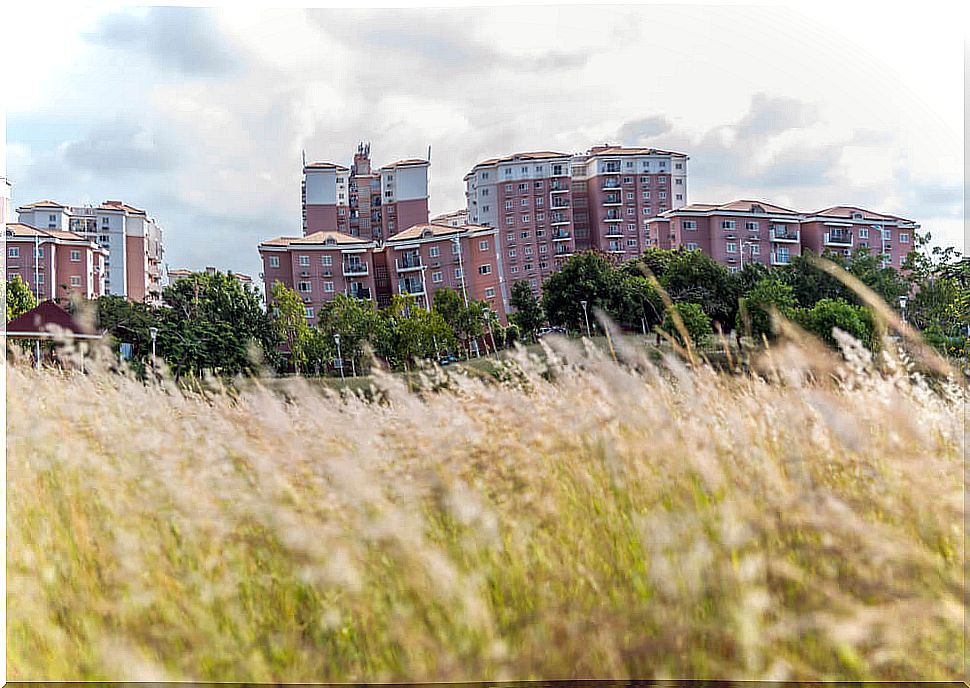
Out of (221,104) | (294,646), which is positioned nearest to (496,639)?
(294,646)

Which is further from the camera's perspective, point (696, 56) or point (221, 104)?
point (221, 104)

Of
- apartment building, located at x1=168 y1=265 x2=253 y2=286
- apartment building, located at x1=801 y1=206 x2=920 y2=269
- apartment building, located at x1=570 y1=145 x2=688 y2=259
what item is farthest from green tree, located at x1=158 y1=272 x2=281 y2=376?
apartment building, located at x1=801 y1=206 x2=920 y2=269

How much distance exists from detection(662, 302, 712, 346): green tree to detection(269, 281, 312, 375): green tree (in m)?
1.73

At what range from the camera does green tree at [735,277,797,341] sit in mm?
3475

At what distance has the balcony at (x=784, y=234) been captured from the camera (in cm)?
388

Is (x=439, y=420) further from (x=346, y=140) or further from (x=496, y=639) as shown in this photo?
(x=346, y=140)

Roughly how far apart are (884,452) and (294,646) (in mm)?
1316

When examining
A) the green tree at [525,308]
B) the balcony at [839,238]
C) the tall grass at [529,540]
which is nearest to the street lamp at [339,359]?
the green tree at [525,308]

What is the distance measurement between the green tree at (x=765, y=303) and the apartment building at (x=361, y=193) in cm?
166

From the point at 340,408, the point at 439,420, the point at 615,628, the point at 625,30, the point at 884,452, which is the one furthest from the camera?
the point at 625,30

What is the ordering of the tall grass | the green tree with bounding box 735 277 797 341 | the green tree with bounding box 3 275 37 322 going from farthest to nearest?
1. the green tree with bounding box 735 277 797 341
2. the green tree with bounding box 3 275 37 322
3. the tall grass

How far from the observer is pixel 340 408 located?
2.61m

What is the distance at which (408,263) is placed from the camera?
4180 millimetres

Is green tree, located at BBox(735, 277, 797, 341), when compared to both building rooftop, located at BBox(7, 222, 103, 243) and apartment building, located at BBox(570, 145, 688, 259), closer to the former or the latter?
apartment building, located at BBox(570, 145, 688, 259)
